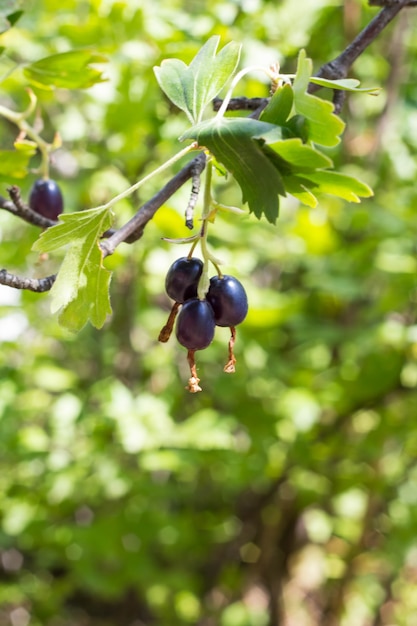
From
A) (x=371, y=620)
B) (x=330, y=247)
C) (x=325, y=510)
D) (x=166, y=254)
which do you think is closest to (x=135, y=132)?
(x=166, y=254)

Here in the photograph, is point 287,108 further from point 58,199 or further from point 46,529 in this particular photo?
point 46,529

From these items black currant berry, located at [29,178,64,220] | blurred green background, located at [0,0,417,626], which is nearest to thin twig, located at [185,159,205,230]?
black currant berry, located at [29,178,64,220]

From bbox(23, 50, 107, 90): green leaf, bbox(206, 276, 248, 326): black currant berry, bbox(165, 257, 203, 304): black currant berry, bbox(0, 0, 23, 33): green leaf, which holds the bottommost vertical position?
bbox(206, 276, 248, 326): black currant berry

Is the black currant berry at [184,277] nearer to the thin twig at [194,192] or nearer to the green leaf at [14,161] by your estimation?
the thin twig at [194,192]

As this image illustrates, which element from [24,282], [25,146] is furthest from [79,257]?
[25,146]

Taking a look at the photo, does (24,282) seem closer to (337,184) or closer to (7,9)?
(337,184)

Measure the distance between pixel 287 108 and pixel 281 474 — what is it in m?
2.20

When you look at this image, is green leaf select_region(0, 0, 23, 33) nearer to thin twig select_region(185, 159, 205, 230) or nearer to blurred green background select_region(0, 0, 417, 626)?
thin twig select_region(185, 159, 205, 230)

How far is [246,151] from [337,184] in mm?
88

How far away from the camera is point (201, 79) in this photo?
635mm

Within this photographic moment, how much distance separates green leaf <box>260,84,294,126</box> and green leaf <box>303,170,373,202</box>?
2.0 inches

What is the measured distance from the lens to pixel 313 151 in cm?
53

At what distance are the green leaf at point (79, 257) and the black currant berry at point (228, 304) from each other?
0.31 ft

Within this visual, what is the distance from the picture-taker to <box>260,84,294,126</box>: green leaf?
22.1 inches
